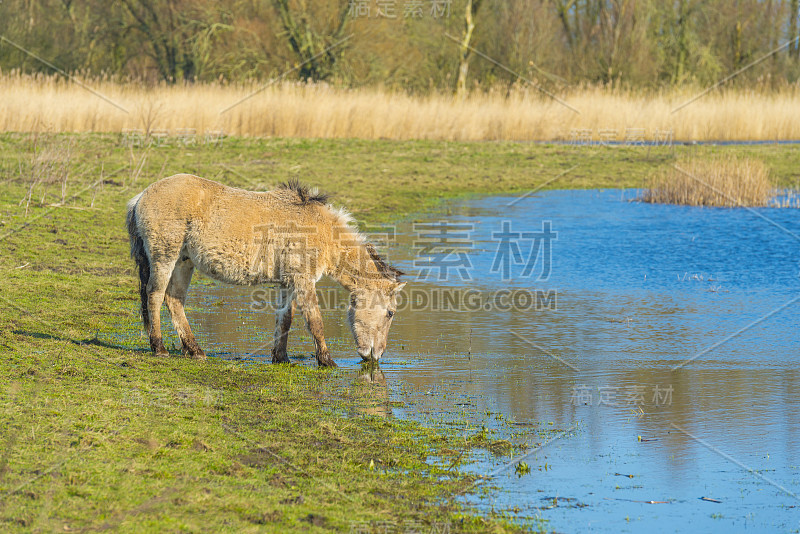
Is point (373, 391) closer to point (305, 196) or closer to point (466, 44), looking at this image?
point (305, 196)

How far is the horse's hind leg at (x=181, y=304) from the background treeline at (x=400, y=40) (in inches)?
804

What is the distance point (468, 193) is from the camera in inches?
731

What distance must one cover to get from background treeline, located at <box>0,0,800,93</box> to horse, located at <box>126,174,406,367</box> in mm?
20556

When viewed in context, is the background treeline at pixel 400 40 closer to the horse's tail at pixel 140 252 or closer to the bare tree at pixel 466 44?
the bare tree at pixel 466 44

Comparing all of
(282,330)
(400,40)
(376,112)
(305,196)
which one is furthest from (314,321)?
(400,40)

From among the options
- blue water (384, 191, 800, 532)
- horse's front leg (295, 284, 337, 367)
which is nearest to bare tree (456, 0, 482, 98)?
blue water (384, 191, 800, 532)

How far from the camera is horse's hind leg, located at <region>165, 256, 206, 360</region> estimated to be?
7.44 meters

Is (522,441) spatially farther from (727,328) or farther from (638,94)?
(638,94)

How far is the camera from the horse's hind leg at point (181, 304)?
24.4ft

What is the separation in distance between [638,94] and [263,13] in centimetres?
1312

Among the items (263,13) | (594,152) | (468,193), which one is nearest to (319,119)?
(468,193)

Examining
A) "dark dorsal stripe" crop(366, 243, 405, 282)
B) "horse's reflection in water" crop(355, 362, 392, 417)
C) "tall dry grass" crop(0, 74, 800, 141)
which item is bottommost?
"horse's reflection in water" crop(355, 362, 392, 417)

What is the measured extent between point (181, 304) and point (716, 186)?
12580 millimetres

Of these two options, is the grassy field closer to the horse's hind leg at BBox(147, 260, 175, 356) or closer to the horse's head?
the horse's hind leg at BBox(147, 260, 175, 356)
